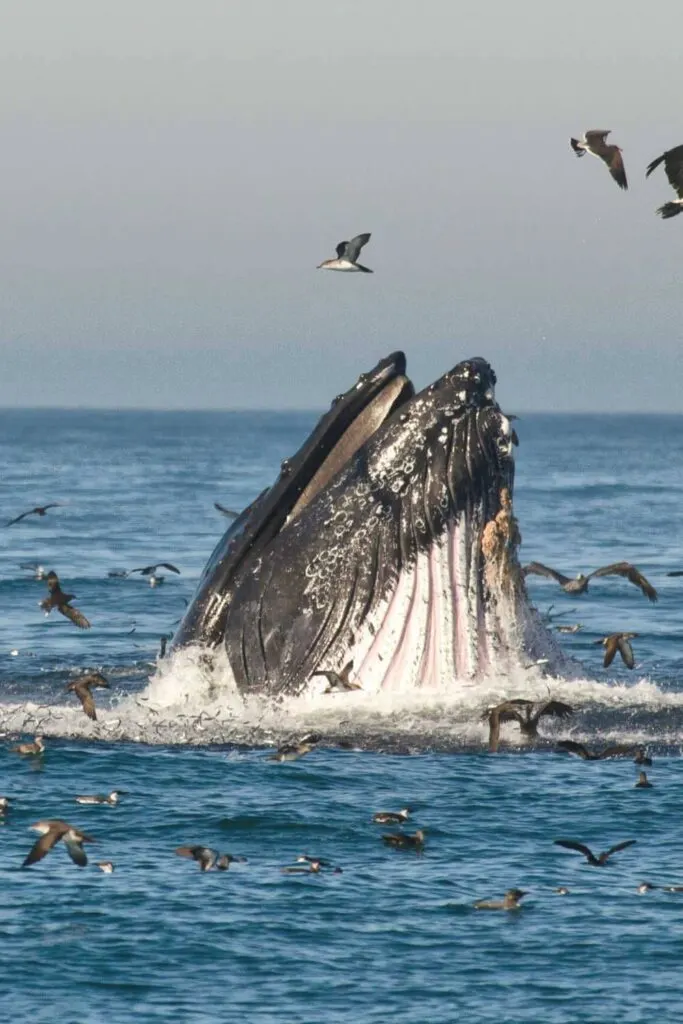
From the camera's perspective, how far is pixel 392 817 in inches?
631

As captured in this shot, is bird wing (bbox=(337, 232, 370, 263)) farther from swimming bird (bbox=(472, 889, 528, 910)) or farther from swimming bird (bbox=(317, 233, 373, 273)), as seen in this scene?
swimming bird (bbox=(472, 889, 528, 910))

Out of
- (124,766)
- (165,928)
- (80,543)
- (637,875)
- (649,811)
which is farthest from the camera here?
(80,543)

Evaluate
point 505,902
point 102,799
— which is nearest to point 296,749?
point 102,799

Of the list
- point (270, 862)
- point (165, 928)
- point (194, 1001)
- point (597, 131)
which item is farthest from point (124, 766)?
point (597, 131)

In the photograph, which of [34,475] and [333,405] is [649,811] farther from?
[34,475]

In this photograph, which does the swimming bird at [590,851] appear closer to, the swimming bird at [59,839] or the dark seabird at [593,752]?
the dark seabird at [593,752]

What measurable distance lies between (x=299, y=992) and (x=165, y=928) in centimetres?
134

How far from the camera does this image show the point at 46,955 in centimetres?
1350

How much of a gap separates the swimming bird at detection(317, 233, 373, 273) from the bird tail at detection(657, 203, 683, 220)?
17.5 ft

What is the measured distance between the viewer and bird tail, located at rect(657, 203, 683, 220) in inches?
640

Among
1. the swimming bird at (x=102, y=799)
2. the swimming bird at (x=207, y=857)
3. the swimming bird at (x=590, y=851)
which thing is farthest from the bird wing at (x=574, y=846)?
the swimming bird at (x=102, y=799)

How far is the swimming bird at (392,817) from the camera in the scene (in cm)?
1599

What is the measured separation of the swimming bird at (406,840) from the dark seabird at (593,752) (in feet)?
7.83

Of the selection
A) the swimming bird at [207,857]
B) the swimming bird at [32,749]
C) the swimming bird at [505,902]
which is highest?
the swimming bird at [505,902]
